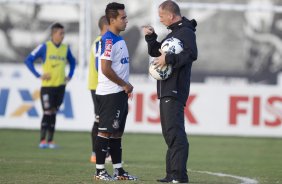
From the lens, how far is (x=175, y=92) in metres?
12.5

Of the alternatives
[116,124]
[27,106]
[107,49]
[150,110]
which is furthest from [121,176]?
[27,106]

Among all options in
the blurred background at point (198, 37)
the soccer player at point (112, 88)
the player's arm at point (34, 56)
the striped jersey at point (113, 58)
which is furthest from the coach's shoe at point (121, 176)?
the blurred background at point (198, 37)

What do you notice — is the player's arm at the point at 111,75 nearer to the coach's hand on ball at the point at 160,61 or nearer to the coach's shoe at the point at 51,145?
the coach's hand on ball at the point at 160,61

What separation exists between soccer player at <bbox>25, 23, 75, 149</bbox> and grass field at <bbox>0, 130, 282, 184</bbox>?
0.52 m

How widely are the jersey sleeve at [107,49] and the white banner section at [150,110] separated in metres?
10.4

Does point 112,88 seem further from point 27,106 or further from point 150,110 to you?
point 27,106

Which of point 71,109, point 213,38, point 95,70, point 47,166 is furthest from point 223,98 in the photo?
point 213,38

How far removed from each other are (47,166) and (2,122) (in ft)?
28.5

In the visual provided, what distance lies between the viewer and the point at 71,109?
23312 mm

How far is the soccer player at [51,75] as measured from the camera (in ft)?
63.6

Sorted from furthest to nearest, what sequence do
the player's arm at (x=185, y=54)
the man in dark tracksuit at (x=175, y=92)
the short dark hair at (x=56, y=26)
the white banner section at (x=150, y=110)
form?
the white banner section at (x=150, y=110) → the short dark hair at (x=56, y=26) → the man in dark tracksuit at (x=175, y=92) → the player's arm at (x=185, y=54)

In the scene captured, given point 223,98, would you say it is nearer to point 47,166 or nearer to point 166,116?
point 47,166

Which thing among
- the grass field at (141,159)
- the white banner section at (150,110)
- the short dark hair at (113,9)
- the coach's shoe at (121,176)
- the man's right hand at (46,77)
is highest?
the short dark hair at (113,9)

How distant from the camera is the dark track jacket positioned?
1233cm
